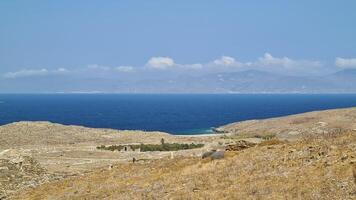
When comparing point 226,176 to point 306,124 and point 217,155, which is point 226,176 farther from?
point 306,124

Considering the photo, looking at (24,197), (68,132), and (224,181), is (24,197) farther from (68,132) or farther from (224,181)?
(68,132)

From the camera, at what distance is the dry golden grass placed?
78.6 ft

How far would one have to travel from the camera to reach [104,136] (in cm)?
9894

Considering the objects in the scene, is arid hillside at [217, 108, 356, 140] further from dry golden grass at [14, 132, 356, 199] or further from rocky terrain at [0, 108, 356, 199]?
dry golden grass at [14, 132, 356, 199]

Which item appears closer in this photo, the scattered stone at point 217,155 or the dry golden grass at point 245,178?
the dry golden grass at point 245,178

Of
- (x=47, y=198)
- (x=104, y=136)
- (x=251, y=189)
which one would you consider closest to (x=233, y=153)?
(x=251, y=189)

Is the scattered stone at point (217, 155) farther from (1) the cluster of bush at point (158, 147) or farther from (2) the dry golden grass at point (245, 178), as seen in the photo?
(1) the cluster of bush at point (158, 147)

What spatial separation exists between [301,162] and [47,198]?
1400 centimetres

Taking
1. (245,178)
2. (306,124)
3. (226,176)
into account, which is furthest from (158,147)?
(245,178)

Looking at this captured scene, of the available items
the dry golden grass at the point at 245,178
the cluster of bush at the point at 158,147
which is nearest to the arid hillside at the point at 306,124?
the cluster of bush at the point at 158,147

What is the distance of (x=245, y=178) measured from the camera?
87.7 feet

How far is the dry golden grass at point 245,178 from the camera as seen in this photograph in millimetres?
23969

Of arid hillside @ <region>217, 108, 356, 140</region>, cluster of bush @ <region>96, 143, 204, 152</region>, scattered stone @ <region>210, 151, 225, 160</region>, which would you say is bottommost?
cluster of bush @ <region>96, 143, 204, 152</region>

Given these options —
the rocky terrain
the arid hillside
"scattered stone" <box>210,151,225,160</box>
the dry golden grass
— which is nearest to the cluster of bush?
the arid hillside
